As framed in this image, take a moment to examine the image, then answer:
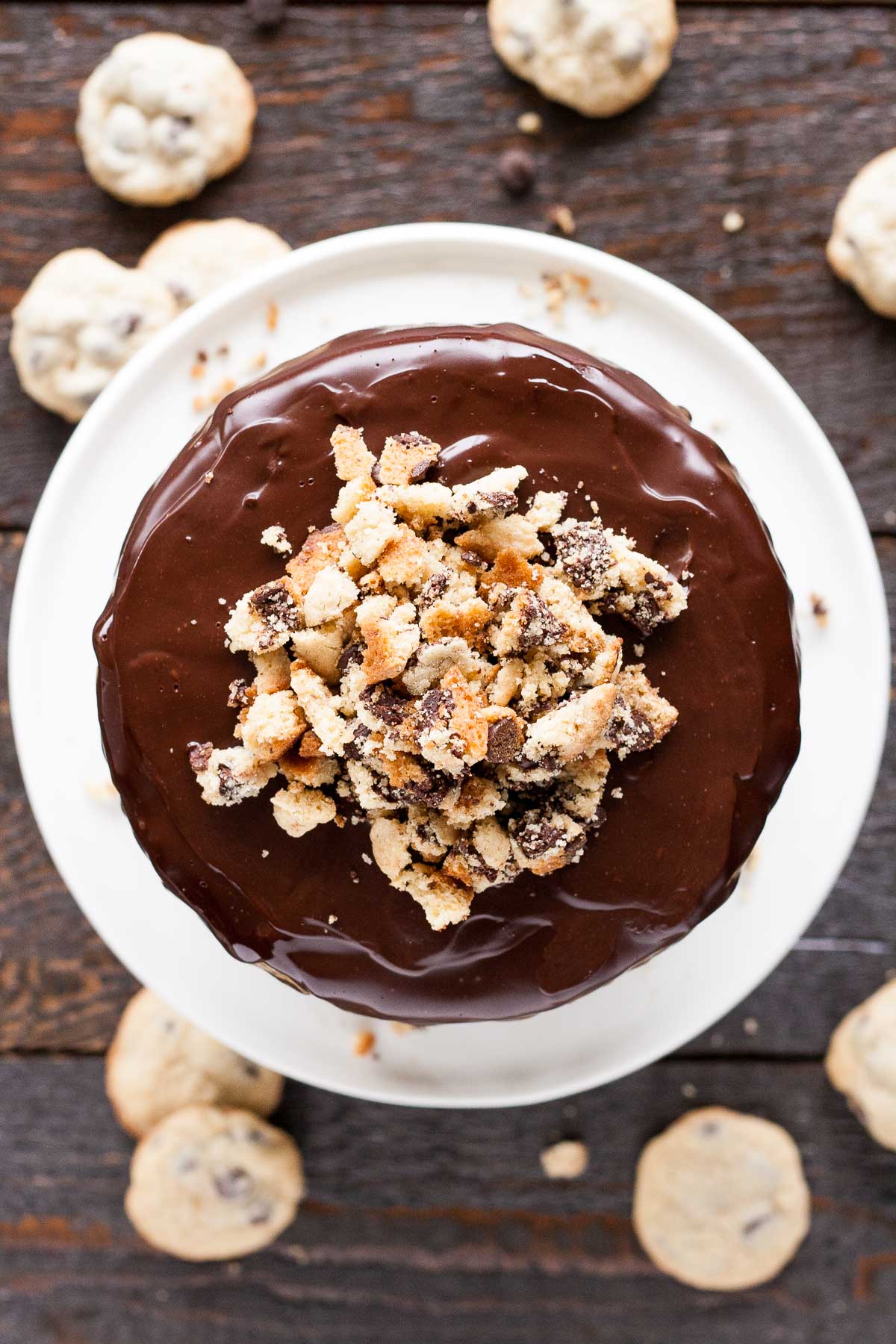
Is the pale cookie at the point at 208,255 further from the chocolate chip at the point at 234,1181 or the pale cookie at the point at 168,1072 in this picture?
the chocolate chip at the point at 234,1181

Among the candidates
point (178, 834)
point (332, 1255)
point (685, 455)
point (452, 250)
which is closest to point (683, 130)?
point (452, 250)

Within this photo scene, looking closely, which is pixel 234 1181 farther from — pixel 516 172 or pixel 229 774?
pixel 516 172

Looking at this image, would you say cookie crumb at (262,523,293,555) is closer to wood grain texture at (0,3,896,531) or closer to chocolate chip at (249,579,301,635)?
chocolate chip at (249,579,301,635)

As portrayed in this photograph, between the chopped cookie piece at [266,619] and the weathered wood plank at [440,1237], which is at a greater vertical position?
the chopped cookie piece at [266,619]

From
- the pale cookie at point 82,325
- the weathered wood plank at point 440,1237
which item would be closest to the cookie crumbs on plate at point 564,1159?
the weathered wood plank at point 440,1237

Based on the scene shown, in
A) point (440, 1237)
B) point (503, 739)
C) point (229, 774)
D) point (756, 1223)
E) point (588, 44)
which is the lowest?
point (440, 1237)

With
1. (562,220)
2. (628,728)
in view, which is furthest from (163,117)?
(628,728)

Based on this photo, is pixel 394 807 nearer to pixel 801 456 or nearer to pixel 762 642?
pixel 762 642

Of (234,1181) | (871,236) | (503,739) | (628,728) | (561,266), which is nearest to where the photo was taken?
(503,739)
